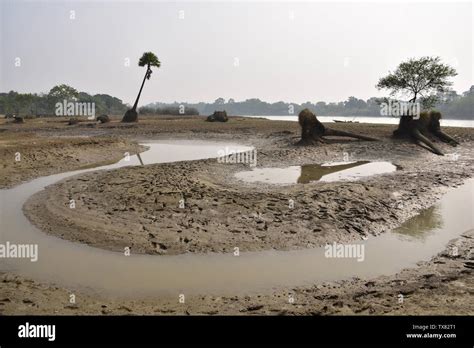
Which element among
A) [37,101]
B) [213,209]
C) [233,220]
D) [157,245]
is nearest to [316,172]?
[213,209]

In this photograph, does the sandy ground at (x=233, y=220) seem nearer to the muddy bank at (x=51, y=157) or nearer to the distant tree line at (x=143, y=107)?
the muddy bank at (x=51, y=157)

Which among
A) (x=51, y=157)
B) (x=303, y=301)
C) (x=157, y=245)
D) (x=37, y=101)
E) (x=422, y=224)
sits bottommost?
(x=303, y=301)

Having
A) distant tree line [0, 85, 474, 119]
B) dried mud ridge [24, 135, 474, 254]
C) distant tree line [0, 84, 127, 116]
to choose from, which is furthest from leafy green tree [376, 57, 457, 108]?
distant tree line [0, 84, 127, 116]

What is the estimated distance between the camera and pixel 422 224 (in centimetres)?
895

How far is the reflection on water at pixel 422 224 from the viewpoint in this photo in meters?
8.37

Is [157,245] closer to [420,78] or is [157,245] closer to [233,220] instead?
[233,220]

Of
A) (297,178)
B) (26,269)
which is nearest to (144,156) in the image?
(297,178)

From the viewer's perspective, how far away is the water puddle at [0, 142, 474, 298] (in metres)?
5.85

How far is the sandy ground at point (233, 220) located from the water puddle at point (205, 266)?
11.3 inches

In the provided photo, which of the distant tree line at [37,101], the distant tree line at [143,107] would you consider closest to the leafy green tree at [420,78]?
the distant tree line at [143,107]

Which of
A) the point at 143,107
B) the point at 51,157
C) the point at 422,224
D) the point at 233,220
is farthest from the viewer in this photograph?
the point at 143,107

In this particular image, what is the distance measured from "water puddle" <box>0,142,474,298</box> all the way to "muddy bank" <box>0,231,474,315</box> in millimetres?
313

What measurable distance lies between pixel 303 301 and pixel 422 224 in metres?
5.23

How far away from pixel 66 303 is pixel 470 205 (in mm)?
10810
